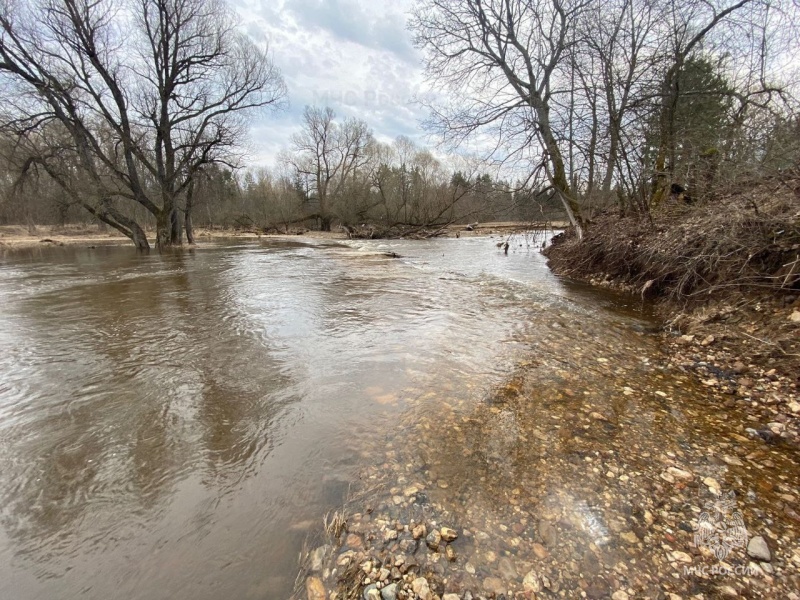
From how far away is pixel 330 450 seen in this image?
8.68ft

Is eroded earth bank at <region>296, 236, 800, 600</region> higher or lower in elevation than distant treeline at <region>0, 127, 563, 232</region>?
lower

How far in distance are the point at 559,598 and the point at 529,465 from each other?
900 millimetres

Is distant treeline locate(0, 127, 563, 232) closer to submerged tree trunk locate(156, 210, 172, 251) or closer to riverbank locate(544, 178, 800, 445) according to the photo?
submerged tree trunk locate(156, 210, 172, 251)

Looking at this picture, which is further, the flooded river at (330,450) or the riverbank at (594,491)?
the flooded river at (330,450)

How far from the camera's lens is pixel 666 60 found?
32.3ft

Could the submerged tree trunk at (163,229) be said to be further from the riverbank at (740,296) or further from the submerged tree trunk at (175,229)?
the riverbank at (740,296)

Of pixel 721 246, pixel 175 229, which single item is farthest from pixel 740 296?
pixel 175 229

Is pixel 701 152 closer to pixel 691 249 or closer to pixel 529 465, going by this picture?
pixel 691 249

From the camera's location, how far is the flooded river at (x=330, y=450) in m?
1.80

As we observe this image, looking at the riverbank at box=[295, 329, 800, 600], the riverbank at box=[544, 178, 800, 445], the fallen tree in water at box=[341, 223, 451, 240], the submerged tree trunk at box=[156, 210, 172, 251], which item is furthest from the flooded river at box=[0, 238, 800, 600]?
the fallen tree in water at box=[341, 223, 451, 240]

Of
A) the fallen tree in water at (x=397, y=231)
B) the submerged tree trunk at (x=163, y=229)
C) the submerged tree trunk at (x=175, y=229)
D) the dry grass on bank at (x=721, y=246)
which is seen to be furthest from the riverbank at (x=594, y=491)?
the fallen tree in water at (x=397, y=231)

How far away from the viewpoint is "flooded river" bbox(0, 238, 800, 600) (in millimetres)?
1798

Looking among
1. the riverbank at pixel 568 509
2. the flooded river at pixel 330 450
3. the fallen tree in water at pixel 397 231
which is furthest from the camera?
the fallen tree in water at pixel 397 231

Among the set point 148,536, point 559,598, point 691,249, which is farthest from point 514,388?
point 691,249
